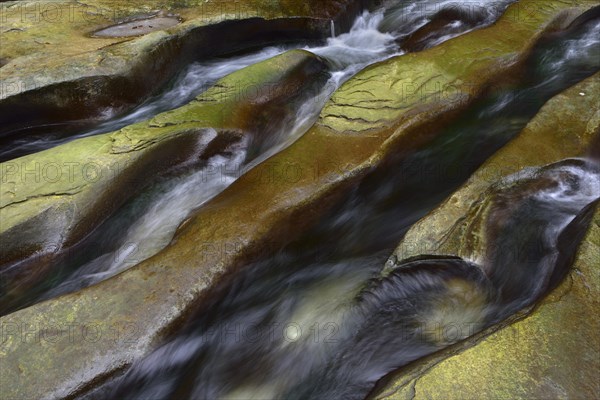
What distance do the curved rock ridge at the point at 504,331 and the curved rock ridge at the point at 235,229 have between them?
1.05m

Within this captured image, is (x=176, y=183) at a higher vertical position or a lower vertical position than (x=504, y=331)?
higher

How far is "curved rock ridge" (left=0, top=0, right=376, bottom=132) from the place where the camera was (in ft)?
20.1

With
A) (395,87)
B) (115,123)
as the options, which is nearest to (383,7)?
(395,87)

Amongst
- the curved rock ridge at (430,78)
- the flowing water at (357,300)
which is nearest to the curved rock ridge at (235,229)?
the curved rock ridge at (430,78)

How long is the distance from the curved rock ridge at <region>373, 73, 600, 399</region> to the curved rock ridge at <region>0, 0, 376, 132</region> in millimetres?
4518

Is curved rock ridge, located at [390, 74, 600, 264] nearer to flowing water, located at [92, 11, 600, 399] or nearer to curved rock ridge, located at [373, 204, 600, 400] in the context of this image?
flowing water, located at [92, 11, 600, 399]

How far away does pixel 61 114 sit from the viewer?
629 cm

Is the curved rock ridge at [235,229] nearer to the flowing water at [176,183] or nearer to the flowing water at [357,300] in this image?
the flowing water at [357,300]

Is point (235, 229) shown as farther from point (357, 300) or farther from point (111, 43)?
point (111, 43)

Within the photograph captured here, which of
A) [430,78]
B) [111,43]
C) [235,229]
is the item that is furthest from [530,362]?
[111,43]

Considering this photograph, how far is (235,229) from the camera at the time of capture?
4.31 meters

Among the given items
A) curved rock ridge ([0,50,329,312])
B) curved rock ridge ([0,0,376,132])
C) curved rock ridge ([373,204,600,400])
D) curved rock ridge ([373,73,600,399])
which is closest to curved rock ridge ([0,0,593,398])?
curved rock ridge ([0,50,329,312])

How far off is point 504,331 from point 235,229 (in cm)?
229

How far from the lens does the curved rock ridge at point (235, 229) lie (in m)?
3.49
